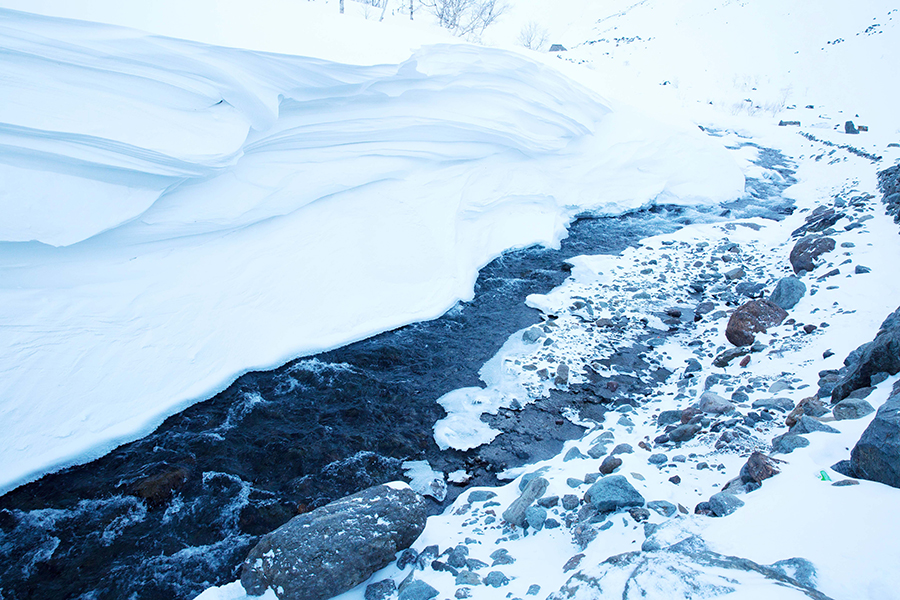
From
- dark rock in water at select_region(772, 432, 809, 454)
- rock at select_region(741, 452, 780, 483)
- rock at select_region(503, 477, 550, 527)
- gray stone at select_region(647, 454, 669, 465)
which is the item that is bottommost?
rock at select_region(503, 477, 550, 527)

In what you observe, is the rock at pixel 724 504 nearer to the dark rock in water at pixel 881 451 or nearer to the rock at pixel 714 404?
the dark rock in water at pixel 881 451

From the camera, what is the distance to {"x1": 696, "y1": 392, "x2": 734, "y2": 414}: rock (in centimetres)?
338

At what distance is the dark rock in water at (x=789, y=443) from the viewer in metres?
2.57

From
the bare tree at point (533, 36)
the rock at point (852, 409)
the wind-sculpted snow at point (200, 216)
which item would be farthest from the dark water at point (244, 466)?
the bare tree at point (533, 36)

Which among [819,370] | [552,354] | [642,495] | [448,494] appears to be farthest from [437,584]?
[819,370]

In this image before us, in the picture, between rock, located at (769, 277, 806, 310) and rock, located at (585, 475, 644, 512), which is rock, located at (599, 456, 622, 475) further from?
rock, located at (769, 277, 806, 310)

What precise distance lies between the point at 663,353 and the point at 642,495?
2.40m

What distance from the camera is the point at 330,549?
99.1 inches

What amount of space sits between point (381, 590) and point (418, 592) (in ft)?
0.76

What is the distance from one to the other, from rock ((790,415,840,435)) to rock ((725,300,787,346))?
1.73 m

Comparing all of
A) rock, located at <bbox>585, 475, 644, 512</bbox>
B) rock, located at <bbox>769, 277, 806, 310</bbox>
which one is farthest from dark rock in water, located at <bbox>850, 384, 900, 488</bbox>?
rock, located at <bbox>769, 277, 806, 310</bbox>

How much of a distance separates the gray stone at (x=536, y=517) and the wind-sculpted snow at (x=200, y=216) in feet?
8.90

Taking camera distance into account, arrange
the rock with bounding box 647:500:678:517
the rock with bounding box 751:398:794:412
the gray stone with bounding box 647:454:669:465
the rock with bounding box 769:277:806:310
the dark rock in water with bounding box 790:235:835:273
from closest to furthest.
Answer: the rock with bounding box 647:500:678:517 → the gray stone with bounding box 647:454:669:465 → the rock with bounding box 751:398:794:412 → the rock with bounding box 769:277:806:310 → the dark rock in water with bounding box 790:235:835:273

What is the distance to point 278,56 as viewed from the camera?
5.27 metres
